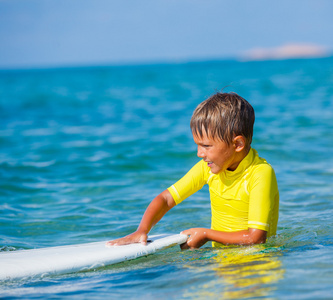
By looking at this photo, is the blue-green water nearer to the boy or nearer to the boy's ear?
the boy

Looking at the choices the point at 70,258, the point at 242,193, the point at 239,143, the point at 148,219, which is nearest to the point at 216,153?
the point at 239,143

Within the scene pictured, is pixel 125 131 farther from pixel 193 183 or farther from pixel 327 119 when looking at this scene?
pixel 193 183

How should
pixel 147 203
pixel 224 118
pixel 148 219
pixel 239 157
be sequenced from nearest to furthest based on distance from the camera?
pixel 224 118
pixel 239 157
pixel 148 219
pixel 147 203

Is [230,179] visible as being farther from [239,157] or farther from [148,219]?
[148,219]

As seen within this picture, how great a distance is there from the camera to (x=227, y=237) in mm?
2990

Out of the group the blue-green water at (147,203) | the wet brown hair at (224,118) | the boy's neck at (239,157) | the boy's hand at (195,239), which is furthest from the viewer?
the boy's hand at (195,239)

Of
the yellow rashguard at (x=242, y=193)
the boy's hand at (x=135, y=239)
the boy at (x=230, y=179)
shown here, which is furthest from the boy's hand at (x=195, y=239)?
the boy's hand at (x=135, y=239)

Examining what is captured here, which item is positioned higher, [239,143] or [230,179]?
[239,143]

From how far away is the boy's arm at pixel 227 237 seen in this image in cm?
288

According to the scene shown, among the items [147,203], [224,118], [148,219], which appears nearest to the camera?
[224,118]

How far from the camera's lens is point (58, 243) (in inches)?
164

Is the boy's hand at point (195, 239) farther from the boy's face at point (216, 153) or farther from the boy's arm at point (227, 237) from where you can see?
the boy's face at point (216, 153)

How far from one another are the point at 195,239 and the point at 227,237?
243 millimetres

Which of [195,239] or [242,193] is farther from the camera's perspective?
[195,239]
